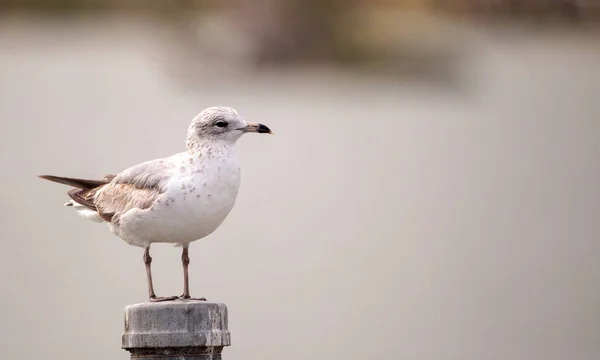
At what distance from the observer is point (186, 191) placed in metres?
4.32

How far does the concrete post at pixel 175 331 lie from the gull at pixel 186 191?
304 millimetres

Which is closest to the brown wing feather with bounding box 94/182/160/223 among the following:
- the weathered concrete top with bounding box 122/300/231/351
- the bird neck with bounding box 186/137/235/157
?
the bird neck with bounding box 186/137/235/157

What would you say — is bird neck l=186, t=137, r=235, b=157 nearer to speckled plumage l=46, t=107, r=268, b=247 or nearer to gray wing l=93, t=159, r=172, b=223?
speckled plumage l=46, t=107, r=268, b=247

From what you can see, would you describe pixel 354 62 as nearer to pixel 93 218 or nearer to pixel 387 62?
pixel 387 62

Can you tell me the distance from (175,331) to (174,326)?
2 centimetres

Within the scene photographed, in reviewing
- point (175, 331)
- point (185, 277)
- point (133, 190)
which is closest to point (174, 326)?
point (175, 331)

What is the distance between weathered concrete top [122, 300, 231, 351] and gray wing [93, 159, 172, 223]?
67cm

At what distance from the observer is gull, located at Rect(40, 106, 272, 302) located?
14.2 feet

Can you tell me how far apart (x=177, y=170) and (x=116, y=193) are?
43 centimetres

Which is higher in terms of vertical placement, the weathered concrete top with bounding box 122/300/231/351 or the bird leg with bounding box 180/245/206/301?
the bird leg with bounding box 180/245/206/301

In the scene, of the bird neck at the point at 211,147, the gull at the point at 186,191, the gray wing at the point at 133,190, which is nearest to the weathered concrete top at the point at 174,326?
the gull at the point at 186,191

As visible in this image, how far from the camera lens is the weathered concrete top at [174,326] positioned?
3855 millimetres

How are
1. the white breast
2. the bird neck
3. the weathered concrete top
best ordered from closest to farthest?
the weathered concrete top < the white breast < the bird neck

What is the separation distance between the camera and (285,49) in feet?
34.6
